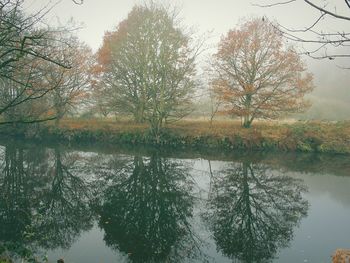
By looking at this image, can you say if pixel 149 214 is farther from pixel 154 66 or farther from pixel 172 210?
pixel 154 66

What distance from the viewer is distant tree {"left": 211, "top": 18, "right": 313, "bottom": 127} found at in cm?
2920

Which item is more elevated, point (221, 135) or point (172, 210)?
point (221, 135)

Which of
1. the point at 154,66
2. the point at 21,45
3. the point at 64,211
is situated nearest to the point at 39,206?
the point at 64,211

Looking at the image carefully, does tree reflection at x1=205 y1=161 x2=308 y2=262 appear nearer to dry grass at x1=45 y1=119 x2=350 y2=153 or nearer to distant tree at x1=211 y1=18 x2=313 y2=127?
dry grass at x1=45 y1=119 x2=350 y2=153

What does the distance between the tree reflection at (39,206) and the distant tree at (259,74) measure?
17035mm

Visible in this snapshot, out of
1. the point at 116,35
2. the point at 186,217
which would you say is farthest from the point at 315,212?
the point at 116,35

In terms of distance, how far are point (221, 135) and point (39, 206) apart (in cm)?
1968

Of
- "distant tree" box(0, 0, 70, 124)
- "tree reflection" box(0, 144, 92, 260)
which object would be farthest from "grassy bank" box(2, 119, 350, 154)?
"distant tree" box(0, 0, 70, 124)

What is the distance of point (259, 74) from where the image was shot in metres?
30.3

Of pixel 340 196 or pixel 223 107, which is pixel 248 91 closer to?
pixel 223 107

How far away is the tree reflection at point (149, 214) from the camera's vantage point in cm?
998

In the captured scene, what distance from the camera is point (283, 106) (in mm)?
29438

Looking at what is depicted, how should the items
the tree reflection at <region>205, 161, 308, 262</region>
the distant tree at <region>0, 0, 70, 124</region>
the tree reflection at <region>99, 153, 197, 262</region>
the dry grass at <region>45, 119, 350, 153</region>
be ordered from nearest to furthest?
the distant tree at <region>0, 0, 70, 124</region>
the tree reflection at <region>99, 153, 197, 262</region>
the tree reflection at <region>205, 161, 308, 262</region>
the dry grass at <region>45, 119, 350, 153</region>

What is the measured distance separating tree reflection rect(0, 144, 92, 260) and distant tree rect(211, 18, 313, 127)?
1703 centimetres
